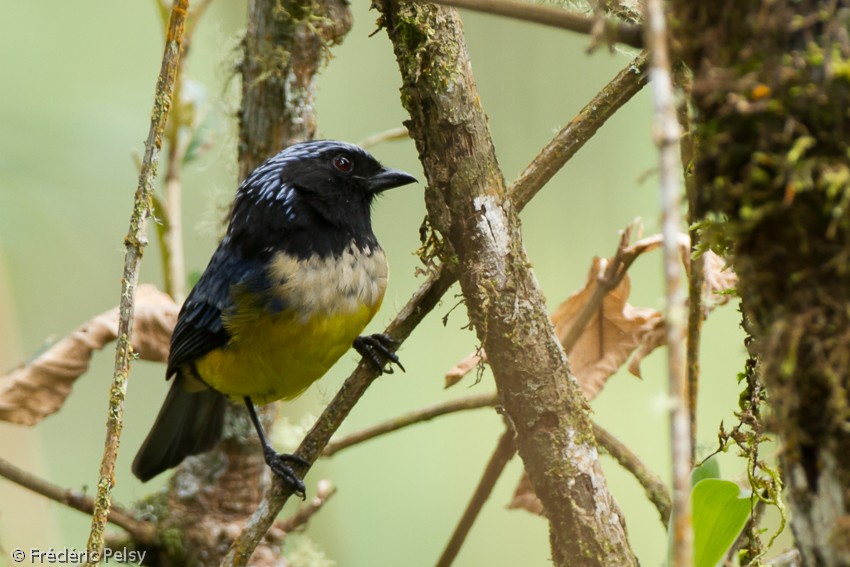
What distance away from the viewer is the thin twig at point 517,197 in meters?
2.27

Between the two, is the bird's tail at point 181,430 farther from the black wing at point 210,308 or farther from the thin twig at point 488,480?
the thin twig at point 488,480

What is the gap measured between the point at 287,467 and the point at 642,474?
1.20m

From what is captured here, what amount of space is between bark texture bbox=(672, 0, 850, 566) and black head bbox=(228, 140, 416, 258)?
2.27m

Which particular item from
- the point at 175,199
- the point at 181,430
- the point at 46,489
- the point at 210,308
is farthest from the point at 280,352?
the point at 175,199

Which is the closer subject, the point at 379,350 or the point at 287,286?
the point at 379,350

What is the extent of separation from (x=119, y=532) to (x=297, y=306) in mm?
1294

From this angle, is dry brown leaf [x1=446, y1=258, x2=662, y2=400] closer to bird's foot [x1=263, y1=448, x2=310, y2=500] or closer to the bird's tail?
bird's foot [x1=263, y1=448, x2=310, y2=500]

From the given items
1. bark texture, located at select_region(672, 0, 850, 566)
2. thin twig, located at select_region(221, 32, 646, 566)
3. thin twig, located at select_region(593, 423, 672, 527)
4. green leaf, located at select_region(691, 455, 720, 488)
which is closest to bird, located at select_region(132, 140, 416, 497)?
thin twig, located at select_region(221, 32, 646, 566)

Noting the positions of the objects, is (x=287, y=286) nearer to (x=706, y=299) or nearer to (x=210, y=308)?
(x=210, y=308)

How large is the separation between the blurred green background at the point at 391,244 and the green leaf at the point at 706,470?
9.50ft

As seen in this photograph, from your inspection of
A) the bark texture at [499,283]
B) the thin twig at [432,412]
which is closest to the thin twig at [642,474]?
the thin twig at [432,412]

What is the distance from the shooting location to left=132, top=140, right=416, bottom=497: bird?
125 inches

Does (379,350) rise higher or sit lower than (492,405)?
higher

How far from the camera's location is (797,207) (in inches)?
45.5
